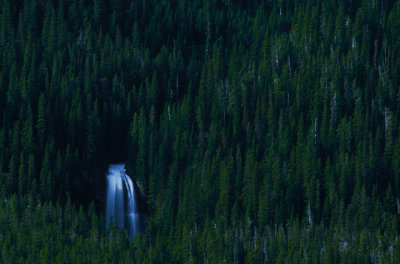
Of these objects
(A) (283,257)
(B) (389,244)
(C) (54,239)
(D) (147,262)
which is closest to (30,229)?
(C) (54,239)

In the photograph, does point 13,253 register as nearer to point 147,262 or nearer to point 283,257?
point 147,262

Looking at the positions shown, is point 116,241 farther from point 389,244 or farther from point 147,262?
point 389,244

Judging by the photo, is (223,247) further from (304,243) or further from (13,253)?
(13,253)

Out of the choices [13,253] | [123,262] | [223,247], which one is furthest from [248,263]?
[13,253]

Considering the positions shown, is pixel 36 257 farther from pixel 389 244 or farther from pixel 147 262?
pixel 389 244

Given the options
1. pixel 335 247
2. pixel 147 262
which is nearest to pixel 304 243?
pixel 335 247
